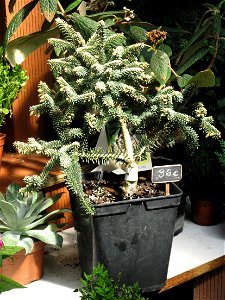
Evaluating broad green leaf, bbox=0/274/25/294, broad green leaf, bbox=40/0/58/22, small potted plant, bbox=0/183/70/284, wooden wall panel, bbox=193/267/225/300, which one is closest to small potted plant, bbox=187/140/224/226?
wooden wall panel, bbox=193/267/225/300

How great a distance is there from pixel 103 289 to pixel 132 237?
0.18 meters

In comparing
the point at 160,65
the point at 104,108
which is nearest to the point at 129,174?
the point at 104,108

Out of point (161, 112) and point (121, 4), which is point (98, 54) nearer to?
point (161, 112)

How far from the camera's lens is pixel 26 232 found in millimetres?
1574

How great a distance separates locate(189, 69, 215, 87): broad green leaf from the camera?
1.53 meters

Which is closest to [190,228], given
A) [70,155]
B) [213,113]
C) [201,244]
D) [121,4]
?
[201,244]

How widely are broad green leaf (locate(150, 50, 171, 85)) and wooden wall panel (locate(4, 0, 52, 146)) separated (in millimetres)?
749

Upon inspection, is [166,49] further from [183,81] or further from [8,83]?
[8,83]

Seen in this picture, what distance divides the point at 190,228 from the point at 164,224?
50cm

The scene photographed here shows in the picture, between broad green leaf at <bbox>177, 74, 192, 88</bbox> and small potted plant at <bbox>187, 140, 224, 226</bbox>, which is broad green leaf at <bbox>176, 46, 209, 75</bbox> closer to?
broad green leaf at <bbox>177, 74, 192, 88</bbox>

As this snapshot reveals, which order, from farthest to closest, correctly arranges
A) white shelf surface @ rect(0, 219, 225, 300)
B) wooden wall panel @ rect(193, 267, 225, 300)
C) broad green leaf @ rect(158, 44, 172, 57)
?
wooden wall panel @ rect(193, 267, 225, 300), broad green leaf @ rect(158, 44, 172, 57), white shelf surface @ rect(0, 219, 225, 300)

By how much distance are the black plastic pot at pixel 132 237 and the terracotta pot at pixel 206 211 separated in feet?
1.48

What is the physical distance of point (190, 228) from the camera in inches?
79.3

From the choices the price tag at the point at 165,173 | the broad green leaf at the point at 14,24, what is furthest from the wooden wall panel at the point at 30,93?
the price tag at the point at 165,173
